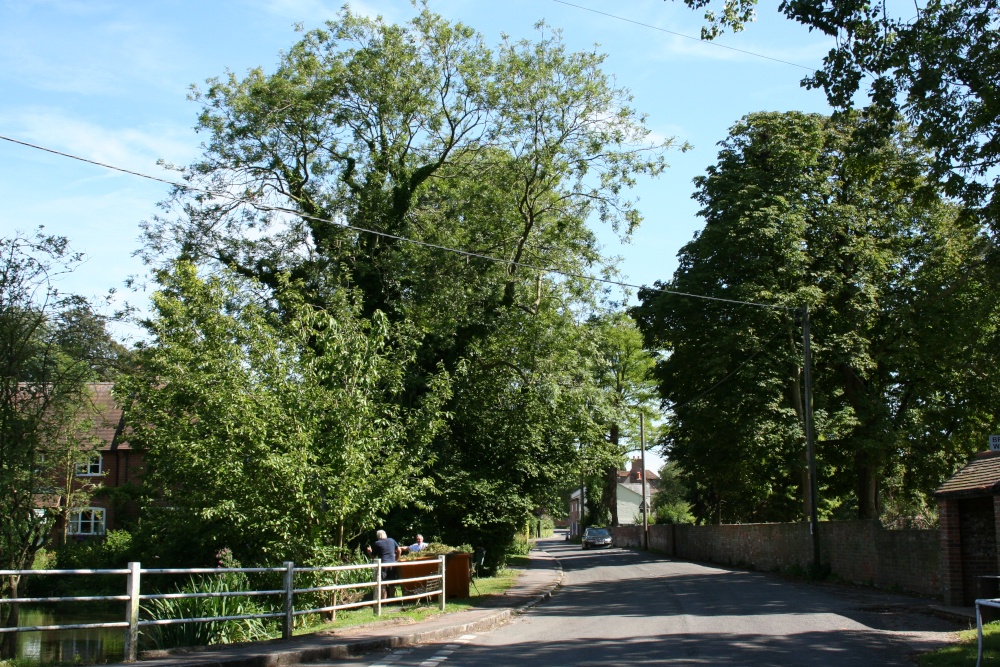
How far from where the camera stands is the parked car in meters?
66.8

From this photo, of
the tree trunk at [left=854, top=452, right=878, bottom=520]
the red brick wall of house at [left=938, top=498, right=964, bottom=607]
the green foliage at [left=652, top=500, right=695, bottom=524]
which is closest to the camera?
the red brick wall of house at [left=938, top=498, right=964, bottom=607]

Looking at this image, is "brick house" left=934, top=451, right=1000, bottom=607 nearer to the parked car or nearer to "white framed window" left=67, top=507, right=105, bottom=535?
"white framed window" left=67, top=507, right=105, bottom=535

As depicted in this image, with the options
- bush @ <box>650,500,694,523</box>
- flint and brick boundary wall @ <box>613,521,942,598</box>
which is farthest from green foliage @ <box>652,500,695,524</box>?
flint and brick boundary wall @ <box>613,521,942,598</box>

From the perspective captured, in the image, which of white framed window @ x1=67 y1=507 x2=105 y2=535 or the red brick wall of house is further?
white framed window @ x1=67 y1=507 x2=105 y2=535

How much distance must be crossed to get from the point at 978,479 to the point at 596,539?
52.1m

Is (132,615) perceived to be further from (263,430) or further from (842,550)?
(842,550)

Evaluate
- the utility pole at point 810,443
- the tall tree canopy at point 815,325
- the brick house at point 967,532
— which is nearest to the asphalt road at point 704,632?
the brick house at point 967,532

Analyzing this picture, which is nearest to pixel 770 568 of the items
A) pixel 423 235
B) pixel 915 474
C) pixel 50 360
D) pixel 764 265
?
pixel 915 474

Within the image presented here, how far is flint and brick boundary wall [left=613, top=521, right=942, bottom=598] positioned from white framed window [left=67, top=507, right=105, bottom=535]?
27028 mm

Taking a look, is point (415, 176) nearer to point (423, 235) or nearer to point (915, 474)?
point (423, 235)

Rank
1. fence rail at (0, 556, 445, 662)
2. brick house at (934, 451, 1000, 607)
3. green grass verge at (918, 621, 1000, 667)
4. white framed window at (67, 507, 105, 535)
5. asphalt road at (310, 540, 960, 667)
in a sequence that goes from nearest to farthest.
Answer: fence rail at (0, 556, 445, 662), green grass verge at (918, 621, 1000, 667), asphalt road at (310, 540, 960, 667), brick house at (934, 451, 1000, 607), white framed window at (67, 507, 105, 535)

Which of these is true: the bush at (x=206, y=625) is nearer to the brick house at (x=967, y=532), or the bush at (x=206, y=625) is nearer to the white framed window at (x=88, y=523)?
the brick house at (x=967, y=532)

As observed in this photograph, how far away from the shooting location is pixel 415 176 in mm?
25844

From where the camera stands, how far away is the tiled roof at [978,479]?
1568cm
